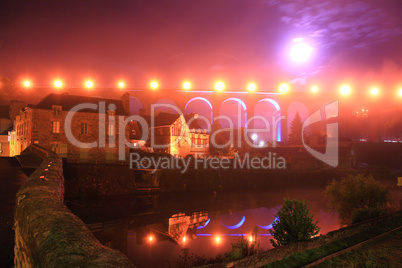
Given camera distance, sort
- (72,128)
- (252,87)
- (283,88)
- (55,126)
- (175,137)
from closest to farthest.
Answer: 1. (55,126)
2. (72,128)
3. (175,137)
4. (252,87)
5. (283,88)

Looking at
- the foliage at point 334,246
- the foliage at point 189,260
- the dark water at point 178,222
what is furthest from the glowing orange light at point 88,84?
the foliage at point 334,246

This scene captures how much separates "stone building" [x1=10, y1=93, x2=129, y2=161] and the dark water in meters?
9.23

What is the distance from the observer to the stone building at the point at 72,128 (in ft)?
88.1

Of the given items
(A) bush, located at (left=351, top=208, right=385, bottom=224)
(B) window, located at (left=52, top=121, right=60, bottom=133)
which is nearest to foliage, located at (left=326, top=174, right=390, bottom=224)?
(A) bush, located at (left=351, top=208, right=385, bottom=224)

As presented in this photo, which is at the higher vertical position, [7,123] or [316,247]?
[7,123]

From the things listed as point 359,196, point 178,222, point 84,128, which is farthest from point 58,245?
point 84,128

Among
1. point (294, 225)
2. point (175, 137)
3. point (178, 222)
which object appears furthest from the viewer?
point (175, 137)

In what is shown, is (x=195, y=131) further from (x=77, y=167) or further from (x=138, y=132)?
(x=77, y=167)

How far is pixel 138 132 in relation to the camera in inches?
1532

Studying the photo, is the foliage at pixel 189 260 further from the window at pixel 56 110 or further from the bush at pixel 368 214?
the window at pixel 56 110

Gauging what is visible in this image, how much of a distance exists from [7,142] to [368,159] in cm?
7096

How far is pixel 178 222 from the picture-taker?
17.9 meters

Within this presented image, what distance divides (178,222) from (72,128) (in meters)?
19.1

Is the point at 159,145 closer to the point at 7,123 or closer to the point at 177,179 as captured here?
the point at 177,179
